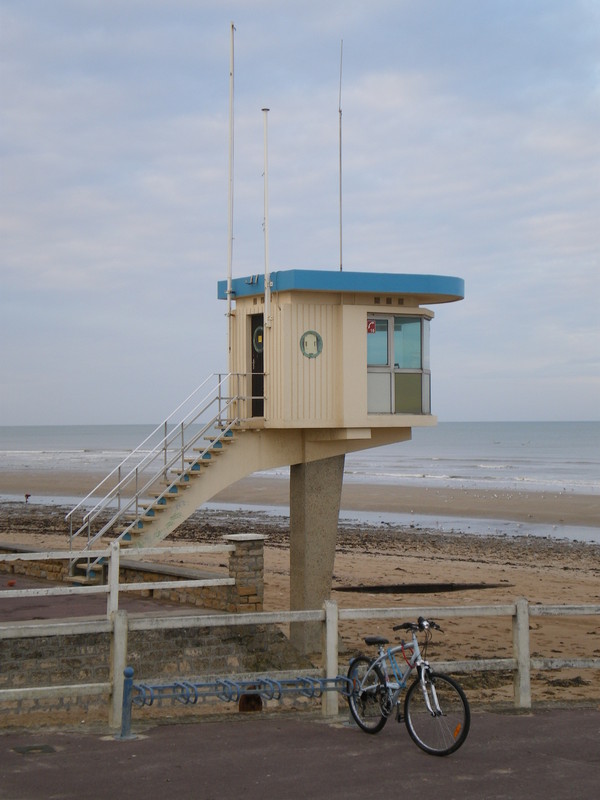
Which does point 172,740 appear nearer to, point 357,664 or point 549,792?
point 357,664

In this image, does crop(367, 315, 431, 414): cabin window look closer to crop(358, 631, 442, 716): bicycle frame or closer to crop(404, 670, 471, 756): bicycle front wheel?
crop(358, 631, 442, 716): bicycle frame

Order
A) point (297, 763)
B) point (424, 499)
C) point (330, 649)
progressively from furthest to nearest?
point (424, 499)
point (330, 649)
point (297, 763)

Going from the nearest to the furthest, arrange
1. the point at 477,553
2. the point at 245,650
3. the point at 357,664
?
the point at 357,664 < the point at 245,650 < the point at 477,553

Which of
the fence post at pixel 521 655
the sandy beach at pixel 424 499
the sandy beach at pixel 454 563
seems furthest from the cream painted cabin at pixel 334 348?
the sandy beach at pixel 424 499

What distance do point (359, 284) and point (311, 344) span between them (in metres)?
1.19

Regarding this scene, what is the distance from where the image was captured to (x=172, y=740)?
7.80 meters

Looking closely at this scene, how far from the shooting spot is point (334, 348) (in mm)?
16312

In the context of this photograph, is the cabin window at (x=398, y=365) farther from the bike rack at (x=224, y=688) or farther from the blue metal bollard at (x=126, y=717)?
the blue metal bollard at (x=126, y=717)

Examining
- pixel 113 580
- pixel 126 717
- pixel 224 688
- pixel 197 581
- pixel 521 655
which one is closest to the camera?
pixel 126 717

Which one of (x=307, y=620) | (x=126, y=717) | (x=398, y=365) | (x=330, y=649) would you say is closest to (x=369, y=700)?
(x=330, y=649)

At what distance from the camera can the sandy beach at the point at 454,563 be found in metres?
17.2

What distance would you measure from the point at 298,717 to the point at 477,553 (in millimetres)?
22929

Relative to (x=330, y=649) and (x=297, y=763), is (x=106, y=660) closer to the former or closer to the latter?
(x=330, y=649)

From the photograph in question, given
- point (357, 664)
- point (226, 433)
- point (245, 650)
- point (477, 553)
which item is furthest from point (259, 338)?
point (477, 553)
